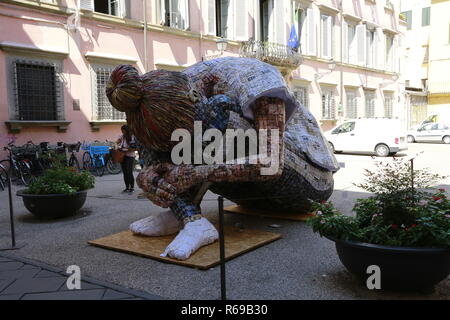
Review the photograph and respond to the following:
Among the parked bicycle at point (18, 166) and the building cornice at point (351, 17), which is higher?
the building cornice at point (351, 17)

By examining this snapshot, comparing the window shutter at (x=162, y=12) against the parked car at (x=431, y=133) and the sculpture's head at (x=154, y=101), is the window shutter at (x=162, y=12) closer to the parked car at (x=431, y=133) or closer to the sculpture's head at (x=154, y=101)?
the sculpture's head at (x=154, y=101)

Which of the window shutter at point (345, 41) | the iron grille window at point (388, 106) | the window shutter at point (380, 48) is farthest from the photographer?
the iron grille window at point (388, 106)

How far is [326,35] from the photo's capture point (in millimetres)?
22078

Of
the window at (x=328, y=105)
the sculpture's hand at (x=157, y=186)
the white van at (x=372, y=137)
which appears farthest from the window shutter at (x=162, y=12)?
the sculpture's hand at (x=157, y=186)

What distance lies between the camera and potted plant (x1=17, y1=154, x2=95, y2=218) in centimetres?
588

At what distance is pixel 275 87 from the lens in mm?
3895

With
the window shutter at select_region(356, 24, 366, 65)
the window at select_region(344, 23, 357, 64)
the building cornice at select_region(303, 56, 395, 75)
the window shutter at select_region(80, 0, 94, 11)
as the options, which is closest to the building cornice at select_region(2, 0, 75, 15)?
the window shutter at select_region(80, 0, 94, 11)

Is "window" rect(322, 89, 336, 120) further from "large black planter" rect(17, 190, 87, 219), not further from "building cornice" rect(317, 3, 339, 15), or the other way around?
"large black planter" rect(17, 190, 87, 219)

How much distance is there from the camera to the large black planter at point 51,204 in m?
5.86

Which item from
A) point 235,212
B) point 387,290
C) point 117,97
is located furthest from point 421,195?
point 235,212

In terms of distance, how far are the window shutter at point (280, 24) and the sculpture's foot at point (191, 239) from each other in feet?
52.7

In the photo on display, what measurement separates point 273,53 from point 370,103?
1060 cm

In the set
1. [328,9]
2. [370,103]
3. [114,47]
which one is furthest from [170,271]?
[370,103]

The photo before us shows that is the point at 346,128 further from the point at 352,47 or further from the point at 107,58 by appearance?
the point at 107,58
